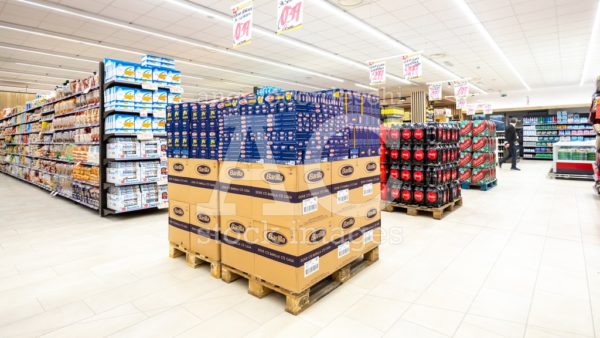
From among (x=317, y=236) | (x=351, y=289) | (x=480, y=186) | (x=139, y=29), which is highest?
(x=139, y=29)

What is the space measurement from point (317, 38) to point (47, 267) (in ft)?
27.0

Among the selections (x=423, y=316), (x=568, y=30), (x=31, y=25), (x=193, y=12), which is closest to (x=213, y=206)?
(x=423, y=316)

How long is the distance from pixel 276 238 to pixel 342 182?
0.75m

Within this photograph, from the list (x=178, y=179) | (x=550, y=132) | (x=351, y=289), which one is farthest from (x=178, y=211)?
(x=550, y=132)

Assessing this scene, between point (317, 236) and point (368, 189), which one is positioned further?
point (368, 189)

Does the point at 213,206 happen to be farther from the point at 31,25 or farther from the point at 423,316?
the point at 31,25

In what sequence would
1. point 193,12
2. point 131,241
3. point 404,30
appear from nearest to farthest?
point 131,241
point 193,12
point 404,30

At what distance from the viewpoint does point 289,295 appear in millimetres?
2369

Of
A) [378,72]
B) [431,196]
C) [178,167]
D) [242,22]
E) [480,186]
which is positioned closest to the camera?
[178,167]

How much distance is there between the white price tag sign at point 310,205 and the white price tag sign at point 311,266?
1.24ft

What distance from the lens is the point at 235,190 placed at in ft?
9.12

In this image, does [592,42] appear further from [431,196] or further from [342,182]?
[342,182]

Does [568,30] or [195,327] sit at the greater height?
[568,30]

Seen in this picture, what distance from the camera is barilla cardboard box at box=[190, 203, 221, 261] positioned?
9.77ft
